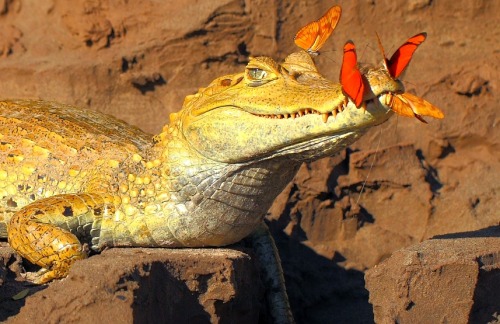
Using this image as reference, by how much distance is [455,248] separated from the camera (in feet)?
13.1

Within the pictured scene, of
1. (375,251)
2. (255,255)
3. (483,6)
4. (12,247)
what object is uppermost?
(483,6)

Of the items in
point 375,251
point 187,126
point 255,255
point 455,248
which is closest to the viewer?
point 455,248

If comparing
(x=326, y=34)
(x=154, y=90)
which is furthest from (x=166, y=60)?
(x=326, y=34)

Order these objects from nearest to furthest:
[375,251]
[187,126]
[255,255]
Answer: [187,126] < [255,255] < [375,251]

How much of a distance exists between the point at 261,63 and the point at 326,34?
13.4 inches

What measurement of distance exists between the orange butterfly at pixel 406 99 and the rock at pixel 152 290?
1.10 metres

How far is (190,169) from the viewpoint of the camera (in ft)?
14.0

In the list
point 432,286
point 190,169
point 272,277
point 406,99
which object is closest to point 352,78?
point 406,99

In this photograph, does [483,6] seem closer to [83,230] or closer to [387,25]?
[387,25]

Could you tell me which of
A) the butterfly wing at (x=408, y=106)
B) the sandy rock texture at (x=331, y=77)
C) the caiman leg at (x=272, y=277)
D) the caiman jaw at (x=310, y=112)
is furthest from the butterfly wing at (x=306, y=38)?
the sandy rock texture at (x=331, y=77)

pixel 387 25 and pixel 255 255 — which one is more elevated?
pixel 387 25

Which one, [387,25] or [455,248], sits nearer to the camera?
[455,248]

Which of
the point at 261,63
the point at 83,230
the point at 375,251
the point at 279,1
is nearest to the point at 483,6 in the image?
the point at 279,1

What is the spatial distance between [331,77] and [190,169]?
7.87 feet
